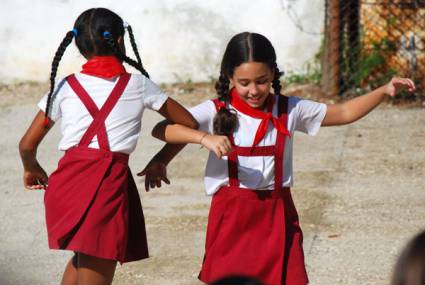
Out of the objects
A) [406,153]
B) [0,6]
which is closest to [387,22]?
[406,153]

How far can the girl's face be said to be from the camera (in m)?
4.17

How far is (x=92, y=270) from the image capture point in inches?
170

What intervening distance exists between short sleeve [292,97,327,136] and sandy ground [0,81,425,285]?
1.33 metres

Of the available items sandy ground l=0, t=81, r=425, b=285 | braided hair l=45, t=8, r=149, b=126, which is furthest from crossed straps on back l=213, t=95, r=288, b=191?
sandy ground l=0, t=81, r=425, b=285

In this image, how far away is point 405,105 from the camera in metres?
9.28

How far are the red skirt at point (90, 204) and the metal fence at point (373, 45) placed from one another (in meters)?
5.45

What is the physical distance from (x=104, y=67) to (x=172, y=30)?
19.5 ft

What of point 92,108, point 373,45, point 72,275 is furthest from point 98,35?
point 373,45

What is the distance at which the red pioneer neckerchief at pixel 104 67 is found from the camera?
426 cm

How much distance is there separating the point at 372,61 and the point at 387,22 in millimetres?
363

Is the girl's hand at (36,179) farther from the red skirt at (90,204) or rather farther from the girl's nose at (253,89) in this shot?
the girl's nose at (253,89)

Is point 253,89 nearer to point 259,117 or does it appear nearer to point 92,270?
point 259,117

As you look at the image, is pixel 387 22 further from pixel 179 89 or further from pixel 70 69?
pixel 70 69

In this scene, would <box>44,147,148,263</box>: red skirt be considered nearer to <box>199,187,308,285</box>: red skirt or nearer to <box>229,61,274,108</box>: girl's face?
<box>199,187,308,285</box>: red skirt
